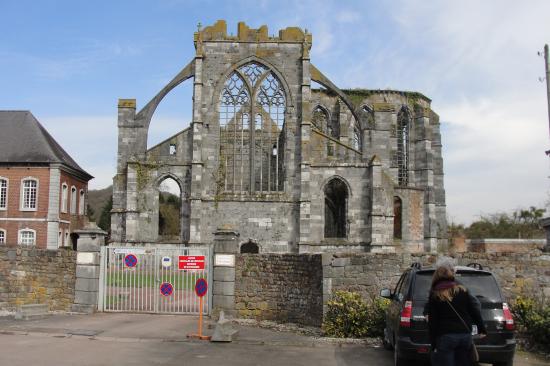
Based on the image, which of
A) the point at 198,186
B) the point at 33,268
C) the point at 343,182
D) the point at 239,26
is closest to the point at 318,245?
the point at 343,182

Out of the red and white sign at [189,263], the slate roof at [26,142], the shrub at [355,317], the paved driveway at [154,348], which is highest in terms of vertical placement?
the slate roof at [26,142]

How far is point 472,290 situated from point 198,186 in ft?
66.2

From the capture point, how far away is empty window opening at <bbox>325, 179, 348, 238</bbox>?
28.7 metres

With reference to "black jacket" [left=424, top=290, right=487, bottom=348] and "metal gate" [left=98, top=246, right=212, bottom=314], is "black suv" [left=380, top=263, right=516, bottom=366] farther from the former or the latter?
"metal gate" [left=98, top=246, right=212, bottom=314]

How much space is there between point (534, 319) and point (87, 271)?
1037cm

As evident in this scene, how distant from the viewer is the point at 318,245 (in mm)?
26922

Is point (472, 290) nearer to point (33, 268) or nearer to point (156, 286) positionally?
point (156, 286)

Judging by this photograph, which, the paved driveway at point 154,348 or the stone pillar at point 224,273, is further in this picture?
the stone pillar at point 224,273

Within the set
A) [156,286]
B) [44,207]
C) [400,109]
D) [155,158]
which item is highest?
[400,109]

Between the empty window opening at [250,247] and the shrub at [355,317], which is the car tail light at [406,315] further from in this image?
the empty window opening at [250,247]

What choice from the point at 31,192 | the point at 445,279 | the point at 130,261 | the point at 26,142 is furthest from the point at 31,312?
the point at 26,142

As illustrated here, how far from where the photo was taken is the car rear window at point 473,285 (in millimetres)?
7609

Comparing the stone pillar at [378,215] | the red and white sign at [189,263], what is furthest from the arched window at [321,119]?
the red and white sign at [189,263]

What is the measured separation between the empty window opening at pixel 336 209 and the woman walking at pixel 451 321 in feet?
72.8
